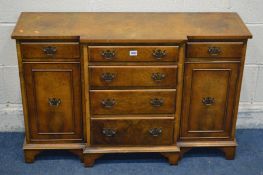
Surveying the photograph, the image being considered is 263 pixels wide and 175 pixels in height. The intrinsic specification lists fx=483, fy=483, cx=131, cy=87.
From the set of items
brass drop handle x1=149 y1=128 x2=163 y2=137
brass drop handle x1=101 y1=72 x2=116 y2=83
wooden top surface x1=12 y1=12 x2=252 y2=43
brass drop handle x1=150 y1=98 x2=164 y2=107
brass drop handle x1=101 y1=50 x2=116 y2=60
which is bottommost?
brass drop handle x1=149 y1=128 x2=163 y2=137

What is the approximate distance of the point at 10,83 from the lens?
339 cm

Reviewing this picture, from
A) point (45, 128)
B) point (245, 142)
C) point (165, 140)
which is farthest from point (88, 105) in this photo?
point (245, 142)

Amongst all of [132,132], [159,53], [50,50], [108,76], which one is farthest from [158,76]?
[50,50]

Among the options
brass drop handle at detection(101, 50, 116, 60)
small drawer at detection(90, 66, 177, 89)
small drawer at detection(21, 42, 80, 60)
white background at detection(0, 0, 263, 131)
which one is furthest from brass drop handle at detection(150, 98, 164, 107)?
white background at detection(0, 0, 263, 131)

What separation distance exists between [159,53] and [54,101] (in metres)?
0.71

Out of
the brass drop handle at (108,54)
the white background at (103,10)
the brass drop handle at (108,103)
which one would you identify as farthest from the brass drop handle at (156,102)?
the white background at (103,10)

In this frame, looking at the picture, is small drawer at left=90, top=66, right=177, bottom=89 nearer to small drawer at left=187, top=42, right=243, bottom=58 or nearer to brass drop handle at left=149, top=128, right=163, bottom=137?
small drawer at left=187, top=42, right=243, bottom=58

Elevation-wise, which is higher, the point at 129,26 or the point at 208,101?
the point at 129,26

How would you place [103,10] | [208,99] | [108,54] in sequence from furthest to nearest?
[103,10]
[208,99]
[108,54]

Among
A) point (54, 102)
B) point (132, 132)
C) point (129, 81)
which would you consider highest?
point (129, 81)

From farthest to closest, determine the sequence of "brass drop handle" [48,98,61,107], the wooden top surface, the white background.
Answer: the white background, "brass drop handle" [48,98,61,107], the wooden top surface

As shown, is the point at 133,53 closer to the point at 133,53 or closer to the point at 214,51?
the point at 133,53

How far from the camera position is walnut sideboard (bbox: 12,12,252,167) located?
275cm

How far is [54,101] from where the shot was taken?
294 centimetres
